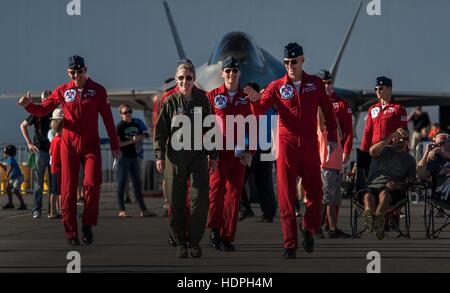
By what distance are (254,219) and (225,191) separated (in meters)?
5.17

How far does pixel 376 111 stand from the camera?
13406 millimetres

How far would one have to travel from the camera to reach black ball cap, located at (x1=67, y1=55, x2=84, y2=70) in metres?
12.0

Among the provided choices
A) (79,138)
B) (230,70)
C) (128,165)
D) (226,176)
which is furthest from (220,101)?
(128,165)

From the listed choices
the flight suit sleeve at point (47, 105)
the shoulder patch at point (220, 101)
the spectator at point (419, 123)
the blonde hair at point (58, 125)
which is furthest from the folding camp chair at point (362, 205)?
the spectator at point (419, 123)

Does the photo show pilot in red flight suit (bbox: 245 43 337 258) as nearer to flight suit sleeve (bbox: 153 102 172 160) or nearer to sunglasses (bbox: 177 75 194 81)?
sunglasses (bbox: 177 75 194 81)

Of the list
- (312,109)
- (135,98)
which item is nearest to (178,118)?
(312,109)

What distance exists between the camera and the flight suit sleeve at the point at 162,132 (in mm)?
10094

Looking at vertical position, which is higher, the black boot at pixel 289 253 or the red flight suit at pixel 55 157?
the red flight suit at pixel 55 157

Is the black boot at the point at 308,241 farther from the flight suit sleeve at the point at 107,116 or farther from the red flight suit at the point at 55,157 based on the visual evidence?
the red flight suit at the point at 55,157

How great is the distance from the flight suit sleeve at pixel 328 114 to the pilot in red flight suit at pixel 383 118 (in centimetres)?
287

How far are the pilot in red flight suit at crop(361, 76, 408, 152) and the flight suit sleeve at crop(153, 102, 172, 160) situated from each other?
12.7 ft

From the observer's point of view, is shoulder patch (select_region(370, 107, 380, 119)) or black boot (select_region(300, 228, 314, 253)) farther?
shoulder patch (select_region(370, 107, 380, 119))

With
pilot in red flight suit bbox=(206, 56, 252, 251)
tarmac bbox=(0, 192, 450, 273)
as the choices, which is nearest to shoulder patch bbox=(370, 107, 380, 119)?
tarmac bbox=(0, 192, 450, 273)

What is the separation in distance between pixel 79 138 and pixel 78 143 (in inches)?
2.3
